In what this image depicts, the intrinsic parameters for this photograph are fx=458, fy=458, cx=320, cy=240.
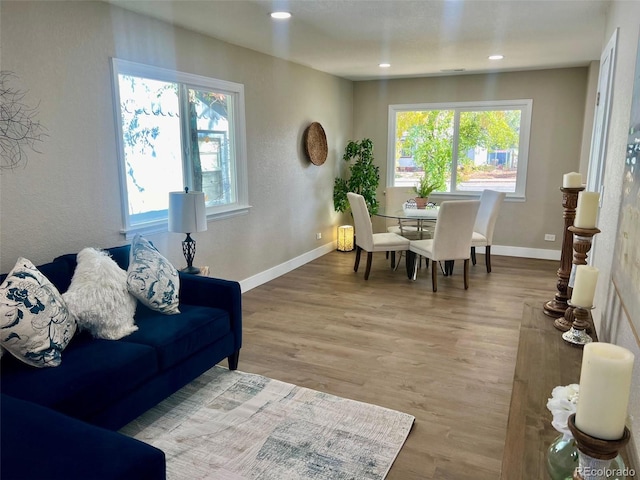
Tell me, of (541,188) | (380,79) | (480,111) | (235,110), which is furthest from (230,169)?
(541,188)

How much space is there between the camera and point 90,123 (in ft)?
9.89

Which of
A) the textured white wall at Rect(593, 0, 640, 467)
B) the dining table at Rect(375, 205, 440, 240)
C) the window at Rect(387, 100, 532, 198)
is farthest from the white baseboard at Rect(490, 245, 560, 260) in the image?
the textured white wall at Rect(593, 0, 640, 467)

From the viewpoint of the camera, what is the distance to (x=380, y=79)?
666cm

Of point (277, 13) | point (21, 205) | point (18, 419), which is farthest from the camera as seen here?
point (277, 13)

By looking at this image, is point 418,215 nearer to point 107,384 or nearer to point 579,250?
point 579,250

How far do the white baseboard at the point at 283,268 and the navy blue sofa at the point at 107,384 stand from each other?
1.76 m

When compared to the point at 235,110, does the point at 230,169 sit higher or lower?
lower

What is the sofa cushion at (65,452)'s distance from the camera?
1390mm

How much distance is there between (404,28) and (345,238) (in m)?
3.33

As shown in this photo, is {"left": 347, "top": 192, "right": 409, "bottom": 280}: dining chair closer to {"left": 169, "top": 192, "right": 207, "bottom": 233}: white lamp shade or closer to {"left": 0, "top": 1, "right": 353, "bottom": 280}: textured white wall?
{"left": 0, "top": 1, "right": 353, "bottom": 280}: textured white wall

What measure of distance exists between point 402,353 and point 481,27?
266 centimetres

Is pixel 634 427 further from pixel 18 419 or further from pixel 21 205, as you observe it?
pixel 21 205

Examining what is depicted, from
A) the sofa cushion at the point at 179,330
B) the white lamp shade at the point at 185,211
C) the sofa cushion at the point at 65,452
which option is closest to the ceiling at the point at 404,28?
the white lamp shade at the point at 185,211

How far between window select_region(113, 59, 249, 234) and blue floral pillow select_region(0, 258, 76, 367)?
3.96 ft
